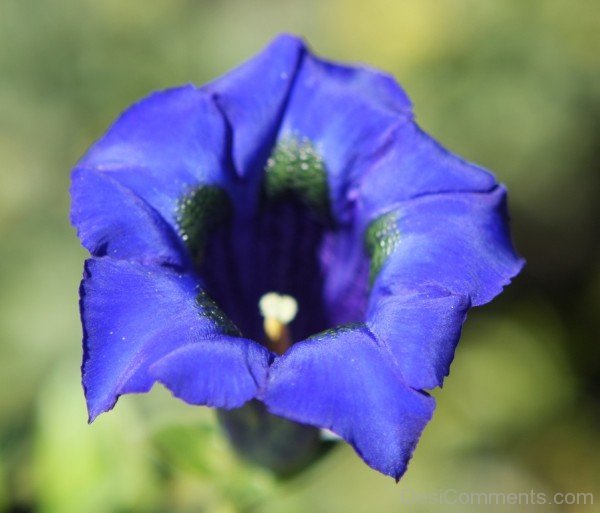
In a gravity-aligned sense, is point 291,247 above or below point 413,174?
below

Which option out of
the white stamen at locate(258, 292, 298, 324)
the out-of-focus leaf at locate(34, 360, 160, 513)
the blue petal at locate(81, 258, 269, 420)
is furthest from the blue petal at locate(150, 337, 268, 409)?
the out-of-focus leaf at locate(34, 360, 160, 513)

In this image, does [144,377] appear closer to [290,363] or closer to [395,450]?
[290,363]

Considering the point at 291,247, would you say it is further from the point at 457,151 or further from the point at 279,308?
the point at 457,151

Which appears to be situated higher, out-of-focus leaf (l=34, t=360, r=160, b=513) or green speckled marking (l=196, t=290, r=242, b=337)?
green speckled marking (l=196, t=290, r=242, b=337)

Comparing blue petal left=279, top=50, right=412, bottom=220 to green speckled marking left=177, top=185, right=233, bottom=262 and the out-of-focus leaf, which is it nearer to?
green speckled marking left=177, top=185, right=233, bottom=262

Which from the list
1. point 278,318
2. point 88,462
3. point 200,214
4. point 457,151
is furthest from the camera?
point 457,151

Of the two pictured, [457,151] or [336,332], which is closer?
[336,332]

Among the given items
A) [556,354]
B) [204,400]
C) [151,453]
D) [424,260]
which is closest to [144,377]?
[204,400]

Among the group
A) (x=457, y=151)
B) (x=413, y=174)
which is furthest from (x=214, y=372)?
(x=457, y=151)
